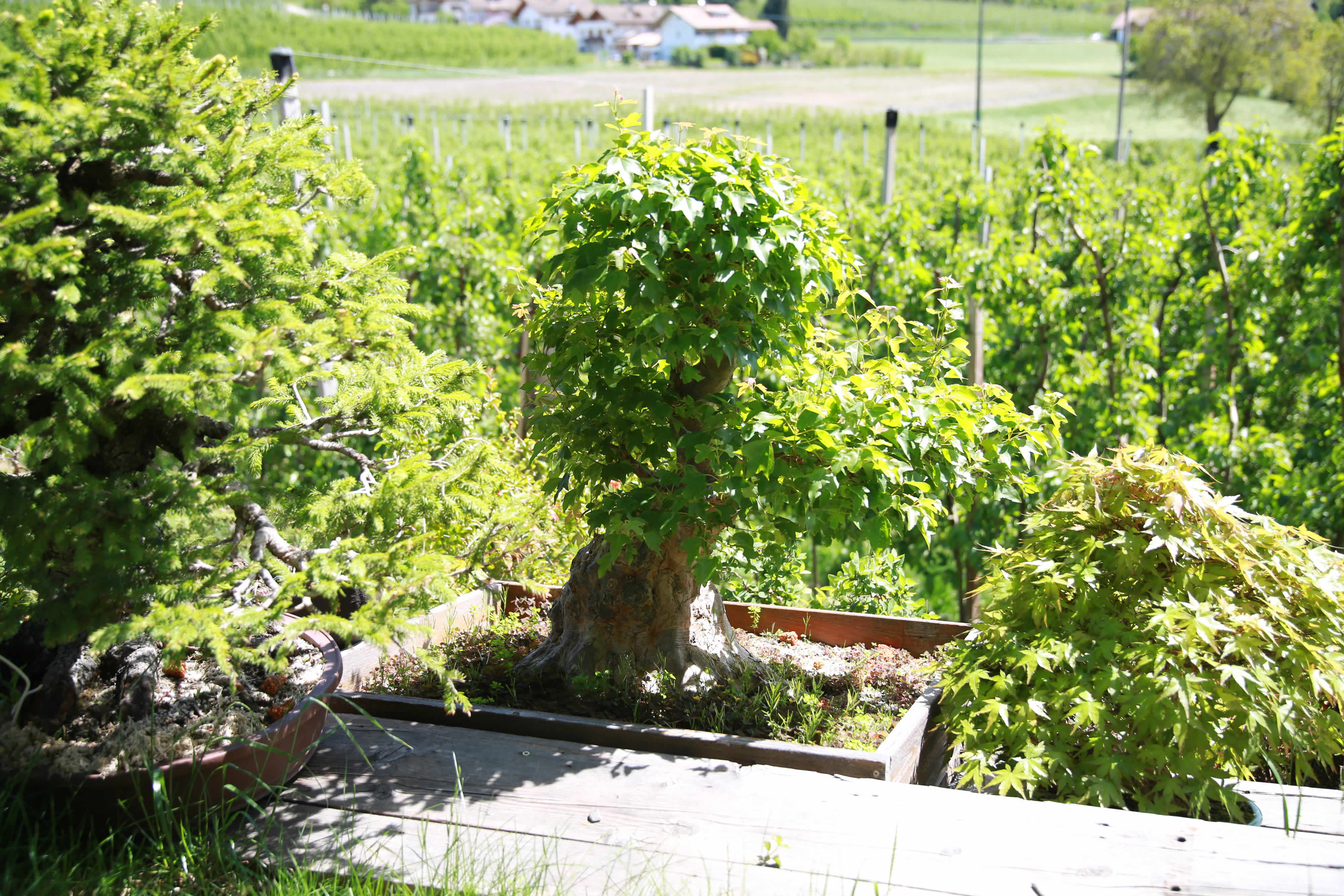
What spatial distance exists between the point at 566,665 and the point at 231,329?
1.48 metres

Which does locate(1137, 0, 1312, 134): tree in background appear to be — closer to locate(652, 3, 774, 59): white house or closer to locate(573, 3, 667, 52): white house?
locate(652, 3, 774, 59): white house

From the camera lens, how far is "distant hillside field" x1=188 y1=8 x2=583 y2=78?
76.1 feet

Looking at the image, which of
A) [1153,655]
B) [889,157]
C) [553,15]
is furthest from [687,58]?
[1153,655]

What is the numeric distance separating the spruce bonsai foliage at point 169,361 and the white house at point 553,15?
2783cm

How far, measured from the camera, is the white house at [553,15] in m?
27.1

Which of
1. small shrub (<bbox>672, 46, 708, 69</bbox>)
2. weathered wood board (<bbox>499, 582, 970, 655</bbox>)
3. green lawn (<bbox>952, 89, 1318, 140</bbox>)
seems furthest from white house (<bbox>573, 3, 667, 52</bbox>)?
weathered wood board (<bbox>499, 582, 970, 655</bbox>)

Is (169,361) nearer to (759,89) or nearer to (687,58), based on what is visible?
(687,58)

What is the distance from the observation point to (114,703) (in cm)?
216

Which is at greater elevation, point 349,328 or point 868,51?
point 868,51

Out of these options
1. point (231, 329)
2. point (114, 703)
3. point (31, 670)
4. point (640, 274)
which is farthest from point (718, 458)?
point (31, 670)

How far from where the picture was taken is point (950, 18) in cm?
4162

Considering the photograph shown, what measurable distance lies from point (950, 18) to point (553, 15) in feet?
71.4

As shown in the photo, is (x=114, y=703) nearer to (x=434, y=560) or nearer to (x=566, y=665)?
(x=434, y=560)

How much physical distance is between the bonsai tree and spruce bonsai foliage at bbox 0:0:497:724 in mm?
459
